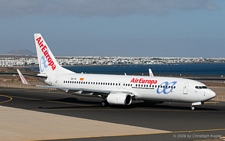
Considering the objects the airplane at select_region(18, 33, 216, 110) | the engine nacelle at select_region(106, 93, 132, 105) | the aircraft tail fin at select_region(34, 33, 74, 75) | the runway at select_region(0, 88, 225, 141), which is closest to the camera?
the runway at select_region(0, 88, 225, 141)

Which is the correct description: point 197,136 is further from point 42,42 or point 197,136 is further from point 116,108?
point 42,42

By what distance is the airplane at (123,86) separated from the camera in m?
51.1

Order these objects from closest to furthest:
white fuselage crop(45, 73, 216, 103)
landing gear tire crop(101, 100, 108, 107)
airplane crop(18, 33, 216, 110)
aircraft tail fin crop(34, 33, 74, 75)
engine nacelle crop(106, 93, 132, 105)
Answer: white fuselage crop(45, 73, 216, 103)
airplane crop(18, 33, 216, 110)
engine nacelle crop(106, 93, 132, 105)
landing gear tire crop(101, 100, 108, 107)
aircraft tail fin crop(34, 33, 74, 75)

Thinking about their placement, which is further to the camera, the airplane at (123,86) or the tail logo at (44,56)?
the tail logo at (44,56)

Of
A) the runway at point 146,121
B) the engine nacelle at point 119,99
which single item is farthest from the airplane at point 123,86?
the runway at point 146,121

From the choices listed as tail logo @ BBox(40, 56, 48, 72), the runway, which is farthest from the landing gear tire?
tail logo @ BBox(40, 56, 48, 72)

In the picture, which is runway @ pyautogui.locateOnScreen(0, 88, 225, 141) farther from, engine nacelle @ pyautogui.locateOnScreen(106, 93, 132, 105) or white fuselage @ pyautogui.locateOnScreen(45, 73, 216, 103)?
white fuselage @ pyautogui.locateOnScreen(45, 73, 216, 103)

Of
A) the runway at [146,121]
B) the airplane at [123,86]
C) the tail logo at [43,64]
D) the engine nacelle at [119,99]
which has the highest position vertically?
the tail logo at [43,64]

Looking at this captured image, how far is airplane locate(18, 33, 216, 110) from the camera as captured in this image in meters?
51.1

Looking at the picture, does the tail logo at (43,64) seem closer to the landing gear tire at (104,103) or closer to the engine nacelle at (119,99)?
the landing gear tire at (104,103)

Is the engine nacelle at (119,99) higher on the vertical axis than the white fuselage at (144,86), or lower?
lower

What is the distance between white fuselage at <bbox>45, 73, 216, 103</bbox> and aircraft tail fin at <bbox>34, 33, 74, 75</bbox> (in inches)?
52.4

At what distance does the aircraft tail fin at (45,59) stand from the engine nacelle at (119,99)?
10755 mm

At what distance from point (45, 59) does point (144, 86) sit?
52.6 feet
